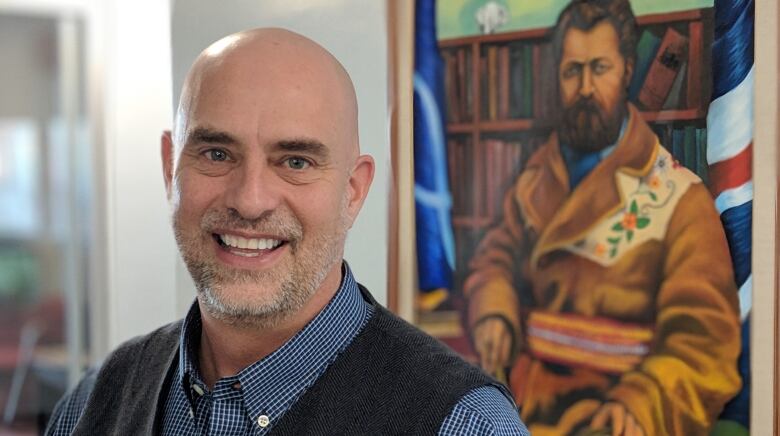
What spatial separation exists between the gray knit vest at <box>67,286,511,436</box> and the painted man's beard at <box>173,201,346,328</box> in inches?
4.0

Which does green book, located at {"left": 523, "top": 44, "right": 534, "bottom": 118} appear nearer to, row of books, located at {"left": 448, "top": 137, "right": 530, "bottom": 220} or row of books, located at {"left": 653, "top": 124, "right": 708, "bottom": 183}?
row of books, located at {"left": 448, "top": 137, "right": 530, "bottom": 220}

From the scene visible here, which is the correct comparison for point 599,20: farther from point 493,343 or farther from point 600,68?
point 493,343

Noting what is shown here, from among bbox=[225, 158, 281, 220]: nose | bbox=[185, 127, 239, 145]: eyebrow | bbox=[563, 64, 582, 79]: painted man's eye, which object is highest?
bbox=[563, 64, 582, 79]: painted man's eye

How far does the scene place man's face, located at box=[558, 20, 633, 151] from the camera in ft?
4.90

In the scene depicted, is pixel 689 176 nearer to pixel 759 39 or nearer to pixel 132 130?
pixel 759 39

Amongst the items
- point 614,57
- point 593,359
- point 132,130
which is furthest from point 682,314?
point 132,130

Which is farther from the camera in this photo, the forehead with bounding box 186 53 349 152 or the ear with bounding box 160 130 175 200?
the ear with bounding box 160 130 175 200

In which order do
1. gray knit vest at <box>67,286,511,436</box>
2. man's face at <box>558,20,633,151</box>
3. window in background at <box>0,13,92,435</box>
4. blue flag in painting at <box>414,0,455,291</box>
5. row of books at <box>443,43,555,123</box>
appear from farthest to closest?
window in background at <box>0,13,92,435</box>, blue flag in painting at <box>414,0,455,291</box>, row of books at <box>443,43,555,123</box>, man's face at <box>558,20,633,151</box>, gray knit vest at <box>67,286,511,436</box>

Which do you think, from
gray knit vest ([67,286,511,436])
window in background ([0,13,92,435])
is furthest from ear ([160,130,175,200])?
window in background ([0,13,92,435])

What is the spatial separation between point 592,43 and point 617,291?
0.36 m

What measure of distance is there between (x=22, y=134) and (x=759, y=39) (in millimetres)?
2831

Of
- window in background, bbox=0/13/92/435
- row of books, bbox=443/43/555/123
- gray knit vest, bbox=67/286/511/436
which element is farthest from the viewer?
window in background, bbox=0/13/92/435

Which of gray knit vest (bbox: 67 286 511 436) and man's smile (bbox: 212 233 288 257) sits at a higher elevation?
man's smile (bbox: 212 233 288 257)

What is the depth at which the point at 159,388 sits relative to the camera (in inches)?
58.1
